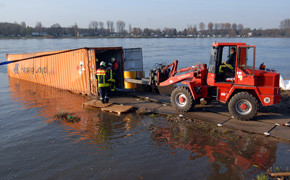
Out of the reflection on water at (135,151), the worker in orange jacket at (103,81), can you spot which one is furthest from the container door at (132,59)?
the reflection on water at (135,151)

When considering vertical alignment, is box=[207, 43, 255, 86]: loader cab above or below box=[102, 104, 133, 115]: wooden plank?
above

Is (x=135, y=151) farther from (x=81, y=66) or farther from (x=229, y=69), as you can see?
(x=81, y=66)

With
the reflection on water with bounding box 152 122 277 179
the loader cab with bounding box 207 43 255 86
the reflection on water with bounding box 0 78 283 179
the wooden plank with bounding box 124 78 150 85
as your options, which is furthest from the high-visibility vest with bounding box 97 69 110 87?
the loader cab with bounding box 207 43 255 86

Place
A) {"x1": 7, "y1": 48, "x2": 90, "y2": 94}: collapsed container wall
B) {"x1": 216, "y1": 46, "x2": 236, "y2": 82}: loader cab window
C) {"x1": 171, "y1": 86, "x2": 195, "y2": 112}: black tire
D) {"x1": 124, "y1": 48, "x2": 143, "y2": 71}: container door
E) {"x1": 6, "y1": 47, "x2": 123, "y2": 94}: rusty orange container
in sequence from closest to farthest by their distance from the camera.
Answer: {"x1": 216, "y1": 46, "x2": 236, "y2": 82}: loader cab window → {"x1": 171, "y1": 86, "x2": 195, "y2": 112}: black tire → {"x1": 6, "y1": 47, "x2": 123, "y2": 94}: rusty orange container → {"x1": 7, "y1": 48, "x2": 90, "y2": 94}: collapsed container wall → {"x1": 124, "y1": 48, "x2": 143, "y2": 71}: container door

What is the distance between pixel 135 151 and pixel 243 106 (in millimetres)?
3837

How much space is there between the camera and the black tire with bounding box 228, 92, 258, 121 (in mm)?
7737

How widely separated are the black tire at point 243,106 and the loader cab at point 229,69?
46 centimetres

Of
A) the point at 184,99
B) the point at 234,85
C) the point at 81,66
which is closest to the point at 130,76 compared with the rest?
the point at 81,66

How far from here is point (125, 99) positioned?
37.4 ft

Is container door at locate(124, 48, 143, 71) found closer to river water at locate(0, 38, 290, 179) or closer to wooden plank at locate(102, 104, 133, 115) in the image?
wooden plank at locate(102, 104, 133, 115)

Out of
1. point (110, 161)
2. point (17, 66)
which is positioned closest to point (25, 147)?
point (110, 161)

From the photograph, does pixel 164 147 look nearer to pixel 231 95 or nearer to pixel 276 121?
pixel 231 95

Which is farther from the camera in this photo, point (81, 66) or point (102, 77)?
point (81, 66)

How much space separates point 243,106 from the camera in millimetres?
7910
